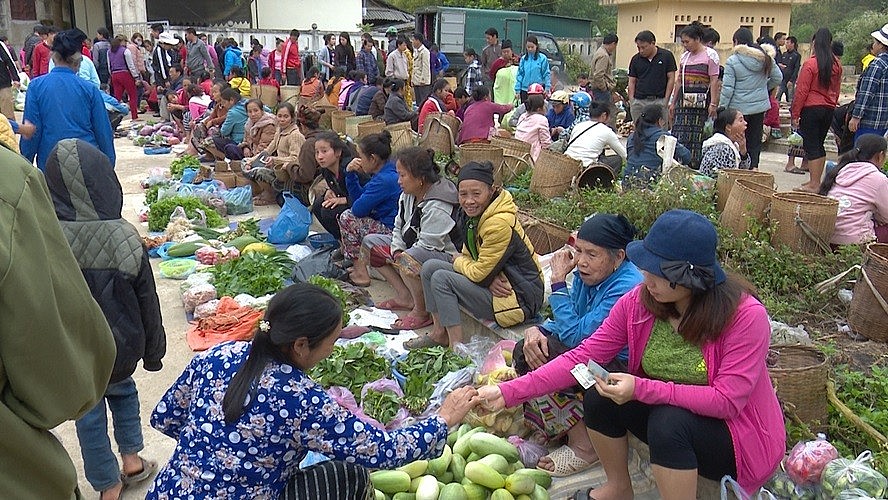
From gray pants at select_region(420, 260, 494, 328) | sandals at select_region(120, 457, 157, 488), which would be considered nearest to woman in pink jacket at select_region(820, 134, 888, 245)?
gray pants at select_region(420, 260, 494, 328)

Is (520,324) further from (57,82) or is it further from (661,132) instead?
(57,82)

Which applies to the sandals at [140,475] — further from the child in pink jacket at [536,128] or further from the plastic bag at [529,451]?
the child in pink jacket at [536,128]

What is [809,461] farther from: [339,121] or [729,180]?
[339,121]

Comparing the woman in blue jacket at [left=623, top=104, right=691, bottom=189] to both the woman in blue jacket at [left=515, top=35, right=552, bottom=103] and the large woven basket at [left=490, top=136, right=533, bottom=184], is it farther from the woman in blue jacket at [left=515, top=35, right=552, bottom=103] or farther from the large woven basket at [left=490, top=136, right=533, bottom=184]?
the woman in blue jacket at [left=515, top=35, right=552, bottom=103]

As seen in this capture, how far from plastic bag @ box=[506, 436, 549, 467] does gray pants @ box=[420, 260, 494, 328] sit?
41.4 inches

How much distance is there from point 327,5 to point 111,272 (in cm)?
2870

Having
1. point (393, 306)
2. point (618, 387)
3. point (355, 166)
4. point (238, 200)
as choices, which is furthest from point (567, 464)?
point (238, 200)

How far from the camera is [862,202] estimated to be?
492 centimetres

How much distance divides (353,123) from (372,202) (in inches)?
184

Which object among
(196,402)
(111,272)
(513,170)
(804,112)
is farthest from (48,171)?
(804,112)

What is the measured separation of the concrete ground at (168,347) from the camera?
12.2 ft

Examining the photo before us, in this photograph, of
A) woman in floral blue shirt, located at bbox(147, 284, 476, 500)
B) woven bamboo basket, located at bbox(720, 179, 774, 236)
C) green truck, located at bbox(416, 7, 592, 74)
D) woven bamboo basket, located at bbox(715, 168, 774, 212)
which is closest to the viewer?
woman in floral blue shirt, located at bbox(147, 284, 476, 500)

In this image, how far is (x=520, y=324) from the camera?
4.49 m

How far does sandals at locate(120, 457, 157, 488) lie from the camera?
11.2 feet
